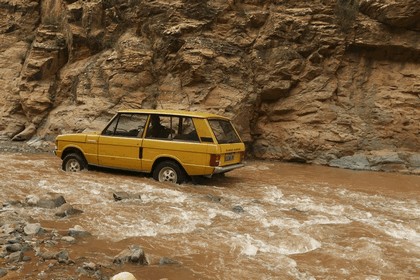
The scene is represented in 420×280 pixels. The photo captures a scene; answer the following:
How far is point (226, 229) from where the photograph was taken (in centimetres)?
523

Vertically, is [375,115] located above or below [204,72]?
below

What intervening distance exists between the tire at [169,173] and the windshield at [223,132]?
3.61 feet

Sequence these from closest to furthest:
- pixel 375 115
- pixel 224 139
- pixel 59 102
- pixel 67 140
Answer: pixel 224 139 < pixel 67 140 < pixel 375 115 < pixel 59 102

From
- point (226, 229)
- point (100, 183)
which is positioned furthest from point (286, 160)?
point (226, 229)

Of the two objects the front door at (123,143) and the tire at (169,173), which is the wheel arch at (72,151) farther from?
the tire at (169,173)

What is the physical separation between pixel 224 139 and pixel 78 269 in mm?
5209

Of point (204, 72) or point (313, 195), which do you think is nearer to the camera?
point (313, 195)

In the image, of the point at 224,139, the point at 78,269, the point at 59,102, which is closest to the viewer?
the point at 78,269

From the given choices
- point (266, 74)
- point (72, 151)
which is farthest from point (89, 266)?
point (266, 74)

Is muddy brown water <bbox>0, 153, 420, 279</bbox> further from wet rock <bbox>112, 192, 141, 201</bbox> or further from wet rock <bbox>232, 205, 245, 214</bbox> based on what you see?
wet rock <bbox>112, 192, 141, 201</bbox>

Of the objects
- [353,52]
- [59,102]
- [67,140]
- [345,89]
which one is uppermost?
[353,52]

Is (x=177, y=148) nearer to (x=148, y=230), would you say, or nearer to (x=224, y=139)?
(x=224, y=139)

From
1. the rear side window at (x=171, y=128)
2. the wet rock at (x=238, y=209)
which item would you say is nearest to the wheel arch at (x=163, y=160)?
the rear side window at (x=171, y=128)

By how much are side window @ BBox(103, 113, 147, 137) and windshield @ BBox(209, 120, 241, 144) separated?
5.33ft
